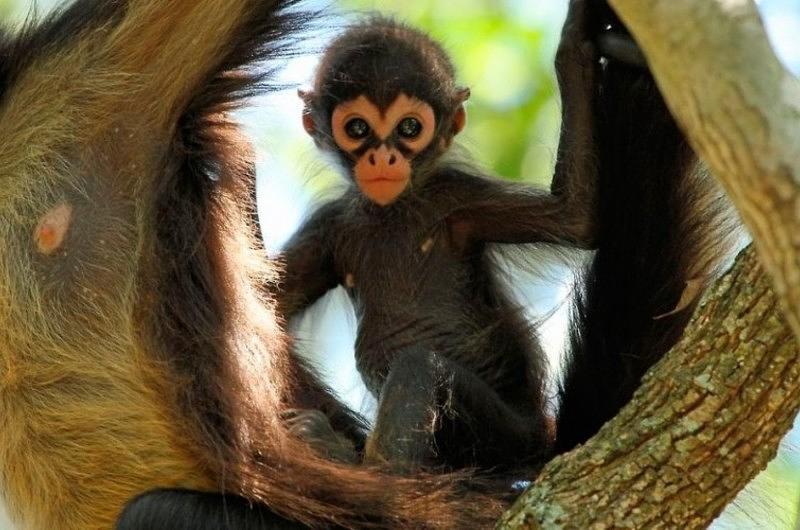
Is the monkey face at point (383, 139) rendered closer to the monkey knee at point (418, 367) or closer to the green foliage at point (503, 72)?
the monkey knee at point (418, 367)

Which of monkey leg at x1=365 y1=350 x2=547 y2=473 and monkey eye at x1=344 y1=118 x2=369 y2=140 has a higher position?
monkey eye at x1=344 y1=118 x2=369 y2=140

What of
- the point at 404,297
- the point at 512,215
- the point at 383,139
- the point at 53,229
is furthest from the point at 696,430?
the point at 53,229

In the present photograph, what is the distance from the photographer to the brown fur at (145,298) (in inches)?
190

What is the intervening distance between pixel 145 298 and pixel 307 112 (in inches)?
59.3

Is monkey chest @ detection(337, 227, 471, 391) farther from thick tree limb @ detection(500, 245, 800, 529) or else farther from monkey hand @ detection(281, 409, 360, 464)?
thick tree limb @ detection(500, 245, 800, 529)

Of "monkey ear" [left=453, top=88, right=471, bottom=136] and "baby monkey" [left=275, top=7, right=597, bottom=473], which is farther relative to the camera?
"monkey ear" [left=453, top=88, right=471, bottom=136]

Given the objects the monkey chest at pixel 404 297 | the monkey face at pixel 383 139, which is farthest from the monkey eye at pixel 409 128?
the monkey chest at pixel 404 297

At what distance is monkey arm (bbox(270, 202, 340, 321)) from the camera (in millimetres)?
5781

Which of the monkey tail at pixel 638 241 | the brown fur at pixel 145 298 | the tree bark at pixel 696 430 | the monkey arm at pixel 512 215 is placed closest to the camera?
the tree bark at pixel 696 430

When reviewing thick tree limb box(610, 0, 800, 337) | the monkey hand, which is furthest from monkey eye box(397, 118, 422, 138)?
thick tree limb box(610, 0, 800, 337)

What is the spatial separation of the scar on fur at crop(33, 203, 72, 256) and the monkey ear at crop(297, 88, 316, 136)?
4.32 feet

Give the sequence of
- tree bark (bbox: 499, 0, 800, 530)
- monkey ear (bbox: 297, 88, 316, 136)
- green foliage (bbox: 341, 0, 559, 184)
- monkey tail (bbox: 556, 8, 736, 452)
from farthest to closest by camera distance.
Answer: green foliage (bbox: 341, 0, 559, 184) < monkey ear (bbox: 297, 88, 316, 136) < monkey tail (bbox: 556, 8, 736, 452) < tree bark (bbox: 499, 0, 800, 530)

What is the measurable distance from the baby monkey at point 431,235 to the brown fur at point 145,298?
39cm

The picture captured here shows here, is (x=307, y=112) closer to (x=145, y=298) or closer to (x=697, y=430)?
(x=145, y=298)
